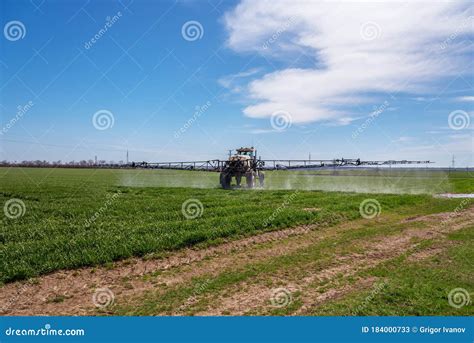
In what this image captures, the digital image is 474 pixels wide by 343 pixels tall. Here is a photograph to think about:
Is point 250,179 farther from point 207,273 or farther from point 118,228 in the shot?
point 207,273

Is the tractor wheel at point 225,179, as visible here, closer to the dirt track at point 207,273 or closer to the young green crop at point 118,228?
the young green crop at point 118,228

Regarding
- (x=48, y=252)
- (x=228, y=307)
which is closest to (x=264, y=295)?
(x=228, y=307)

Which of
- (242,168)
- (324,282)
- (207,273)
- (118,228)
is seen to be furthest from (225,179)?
(324,282)

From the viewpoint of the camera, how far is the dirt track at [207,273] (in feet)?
31.5

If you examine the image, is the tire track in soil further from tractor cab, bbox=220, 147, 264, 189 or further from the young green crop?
tractor cab, bbox=220, 147, 264, 189

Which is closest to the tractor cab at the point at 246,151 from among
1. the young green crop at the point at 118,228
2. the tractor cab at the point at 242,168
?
the tractor cab at the point at 242,168

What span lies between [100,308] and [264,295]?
4.64 metres

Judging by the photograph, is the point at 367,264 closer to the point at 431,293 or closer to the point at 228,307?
the point at 431,293

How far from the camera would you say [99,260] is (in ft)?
42.3

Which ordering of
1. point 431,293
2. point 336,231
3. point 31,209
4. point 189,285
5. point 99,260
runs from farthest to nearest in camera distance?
point 31,209 < point 336,231 < point 99,260 < point 189,285 < point 431,293

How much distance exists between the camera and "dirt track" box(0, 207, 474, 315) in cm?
959

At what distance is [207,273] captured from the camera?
12.2 meters

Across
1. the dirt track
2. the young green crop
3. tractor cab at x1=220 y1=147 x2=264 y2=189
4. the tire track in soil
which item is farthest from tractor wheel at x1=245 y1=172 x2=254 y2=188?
the dirt track

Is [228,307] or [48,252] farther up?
[48,252]
